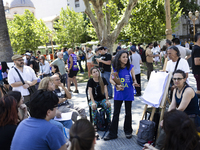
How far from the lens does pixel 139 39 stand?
19531 millimetres

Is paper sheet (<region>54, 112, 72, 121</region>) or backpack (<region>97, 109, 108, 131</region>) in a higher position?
paper sheet (<region>54, 112, 72, 121</region>)

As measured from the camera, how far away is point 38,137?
6.56 ft

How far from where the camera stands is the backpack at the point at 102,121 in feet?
15.2

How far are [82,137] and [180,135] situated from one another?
97cm

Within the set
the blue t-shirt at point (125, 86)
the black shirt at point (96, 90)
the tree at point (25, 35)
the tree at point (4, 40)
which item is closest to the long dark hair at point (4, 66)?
the tree at point (4, 40)

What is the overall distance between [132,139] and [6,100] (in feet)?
8.75

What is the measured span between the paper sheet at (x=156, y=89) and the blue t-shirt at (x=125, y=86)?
341 millimetres

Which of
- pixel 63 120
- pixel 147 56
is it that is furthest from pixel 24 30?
pixel 63 120

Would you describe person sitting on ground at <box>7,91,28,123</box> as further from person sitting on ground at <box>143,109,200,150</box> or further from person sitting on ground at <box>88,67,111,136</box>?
person sitting on ground at <box>143,109,200,150</box>

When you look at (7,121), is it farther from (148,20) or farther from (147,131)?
(148,20)

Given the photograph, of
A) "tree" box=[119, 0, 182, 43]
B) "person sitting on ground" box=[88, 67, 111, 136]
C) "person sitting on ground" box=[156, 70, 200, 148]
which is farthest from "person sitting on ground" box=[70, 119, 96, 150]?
"tree" box=[119, 0, 182, 43]

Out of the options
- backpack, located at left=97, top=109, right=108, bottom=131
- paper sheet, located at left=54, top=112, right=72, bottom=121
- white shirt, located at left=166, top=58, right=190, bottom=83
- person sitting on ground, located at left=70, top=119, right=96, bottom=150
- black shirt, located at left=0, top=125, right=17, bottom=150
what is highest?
white shirt, located at left=166, top=58, right=190, bottom=83

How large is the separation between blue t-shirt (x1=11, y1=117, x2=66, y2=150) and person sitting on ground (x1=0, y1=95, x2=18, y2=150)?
325mm

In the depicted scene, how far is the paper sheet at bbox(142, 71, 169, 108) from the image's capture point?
3888 mm
